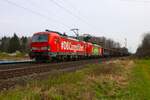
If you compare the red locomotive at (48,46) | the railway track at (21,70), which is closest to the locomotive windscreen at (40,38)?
the red locomotive at (48,46)

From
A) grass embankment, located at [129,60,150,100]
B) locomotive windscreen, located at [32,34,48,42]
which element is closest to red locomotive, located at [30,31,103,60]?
locomotive windscreen, located at [32,34,48,42]

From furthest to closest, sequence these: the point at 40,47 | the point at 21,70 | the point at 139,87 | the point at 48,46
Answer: the point at 40,47, the point at 48,46, the point at 21,70, the point at 139,87

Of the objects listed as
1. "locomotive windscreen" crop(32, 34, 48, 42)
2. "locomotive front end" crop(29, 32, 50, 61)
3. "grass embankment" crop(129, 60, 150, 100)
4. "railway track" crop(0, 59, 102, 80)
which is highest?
"locomotive windscreen" crop(32, 34, 48, 42)

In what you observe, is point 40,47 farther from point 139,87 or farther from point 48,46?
point 139,87

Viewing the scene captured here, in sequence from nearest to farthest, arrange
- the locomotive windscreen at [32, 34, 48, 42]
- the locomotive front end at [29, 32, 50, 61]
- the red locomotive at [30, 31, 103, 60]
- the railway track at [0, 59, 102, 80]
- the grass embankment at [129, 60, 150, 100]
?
the grass embankment at [129, 60, 150, 100] → the railway track at [0, 59, 102, 80] → the locomotive front end at [29, 32, 50, 61] → the red locomotive at [30, 31, 103, 60] → the locomotive windscreen at [32, 34, 48, 42]

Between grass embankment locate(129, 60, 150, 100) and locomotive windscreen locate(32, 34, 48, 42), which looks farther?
locomotive windscreen locate(32, 34, 48, 42)

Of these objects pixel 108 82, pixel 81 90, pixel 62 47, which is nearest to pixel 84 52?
pixel 62 47

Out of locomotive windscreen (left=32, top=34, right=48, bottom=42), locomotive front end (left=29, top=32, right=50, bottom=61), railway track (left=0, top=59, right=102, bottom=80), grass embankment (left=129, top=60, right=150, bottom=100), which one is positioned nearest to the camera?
grass embankment (left=129, top=60, right=150, bottom=100)

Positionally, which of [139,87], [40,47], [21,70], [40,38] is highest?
[40,38]

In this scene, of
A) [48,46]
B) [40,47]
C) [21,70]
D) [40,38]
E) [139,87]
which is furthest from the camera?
[40,38]

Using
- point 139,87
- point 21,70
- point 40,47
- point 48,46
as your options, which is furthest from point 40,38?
point 139,87

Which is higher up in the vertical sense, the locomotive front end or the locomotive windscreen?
the locomotive windscreen

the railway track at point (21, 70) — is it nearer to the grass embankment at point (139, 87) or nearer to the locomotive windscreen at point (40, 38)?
the grass embankment at point (139, 87)

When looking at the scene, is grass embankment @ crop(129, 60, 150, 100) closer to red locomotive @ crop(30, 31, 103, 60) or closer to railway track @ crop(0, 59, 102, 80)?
railway track @ crop(0, 59, 102, 80)
